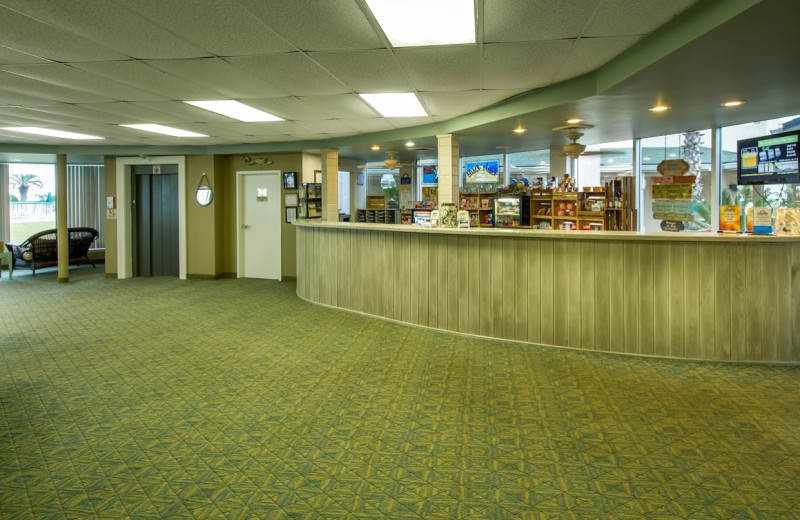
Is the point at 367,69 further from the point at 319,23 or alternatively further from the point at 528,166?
the point at 528,166

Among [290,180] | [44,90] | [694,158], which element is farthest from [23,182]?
[694,158]

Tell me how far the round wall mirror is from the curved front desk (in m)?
6.04

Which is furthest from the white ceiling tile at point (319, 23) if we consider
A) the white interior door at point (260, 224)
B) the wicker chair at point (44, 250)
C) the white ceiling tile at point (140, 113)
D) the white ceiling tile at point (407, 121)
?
the wicker chair at point (44, 250)

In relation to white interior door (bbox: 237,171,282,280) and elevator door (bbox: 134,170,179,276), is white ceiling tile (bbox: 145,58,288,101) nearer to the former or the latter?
white interior door (bbox: 237,171,282,280)

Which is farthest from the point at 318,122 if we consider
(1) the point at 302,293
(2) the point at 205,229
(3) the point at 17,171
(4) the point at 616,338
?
(3) the point at 17,171

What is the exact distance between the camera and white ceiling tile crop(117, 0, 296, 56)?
3328 millimetres

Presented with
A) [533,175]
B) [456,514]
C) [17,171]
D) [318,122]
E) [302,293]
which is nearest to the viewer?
[456,514]

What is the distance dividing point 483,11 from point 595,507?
310 cm

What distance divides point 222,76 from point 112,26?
1427 millimetres

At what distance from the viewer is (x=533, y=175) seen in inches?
482

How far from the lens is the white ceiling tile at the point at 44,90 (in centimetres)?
525

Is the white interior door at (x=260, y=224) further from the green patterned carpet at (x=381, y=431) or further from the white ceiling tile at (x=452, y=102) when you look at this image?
the green patterned carpet at (x=381, y=431)

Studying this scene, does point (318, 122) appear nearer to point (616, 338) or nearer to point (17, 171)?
point (616, 338)

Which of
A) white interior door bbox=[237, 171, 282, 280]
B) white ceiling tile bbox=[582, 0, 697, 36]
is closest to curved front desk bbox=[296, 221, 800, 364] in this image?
white ceiling tile bbox=[582, 0, 697, 36]
